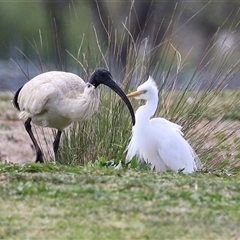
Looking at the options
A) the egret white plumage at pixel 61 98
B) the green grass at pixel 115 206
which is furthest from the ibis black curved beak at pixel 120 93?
the green grass at pixel 115 206

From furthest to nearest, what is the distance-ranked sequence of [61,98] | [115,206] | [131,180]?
[61,98] < [131,180] < [115,206]

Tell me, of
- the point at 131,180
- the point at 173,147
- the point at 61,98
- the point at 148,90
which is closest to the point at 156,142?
the point at 173,147

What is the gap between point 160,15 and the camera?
835 inches

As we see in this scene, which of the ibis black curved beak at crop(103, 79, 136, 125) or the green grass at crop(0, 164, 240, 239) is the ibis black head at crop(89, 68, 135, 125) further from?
the green grass at crop(0, 164, 240, 239)

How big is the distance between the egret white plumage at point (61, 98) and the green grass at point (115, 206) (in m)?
2.18

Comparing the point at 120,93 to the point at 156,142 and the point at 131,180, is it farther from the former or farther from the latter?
the point at 131,180

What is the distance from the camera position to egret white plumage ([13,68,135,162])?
28.8 feet

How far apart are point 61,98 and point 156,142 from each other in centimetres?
114

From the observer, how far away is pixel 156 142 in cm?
863

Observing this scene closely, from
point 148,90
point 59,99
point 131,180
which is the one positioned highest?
point 148,90

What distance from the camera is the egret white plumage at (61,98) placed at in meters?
8.77

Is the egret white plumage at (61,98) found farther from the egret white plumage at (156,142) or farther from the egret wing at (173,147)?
the egret wing at (173,147)

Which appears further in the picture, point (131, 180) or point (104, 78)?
point (104, 78)

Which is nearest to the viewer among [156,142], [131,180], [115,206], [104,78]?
[115,206]
